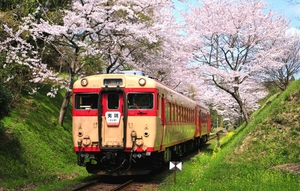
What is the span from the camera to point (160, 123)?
459 inches

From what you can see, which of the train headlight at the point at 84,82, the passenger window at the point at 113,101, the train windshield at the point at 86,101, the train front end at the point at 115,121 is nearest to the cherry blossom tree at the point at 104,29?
the train headlight at the point at 84,82

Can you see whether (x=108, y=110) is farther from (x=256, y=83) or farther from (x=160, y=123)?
(x=256, y=83)

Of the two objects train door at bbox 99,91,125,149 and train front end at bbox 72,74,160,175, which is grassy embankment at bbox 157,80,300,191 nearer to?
train front end at bbox 72,74,160,175

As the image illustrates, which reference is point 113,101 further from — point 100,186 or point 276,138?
point 276,138

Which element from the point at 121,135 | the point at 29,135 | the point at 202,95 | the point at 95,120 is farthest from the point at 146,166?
the point at 202,95

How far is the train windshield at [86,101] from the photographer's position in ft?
36.7

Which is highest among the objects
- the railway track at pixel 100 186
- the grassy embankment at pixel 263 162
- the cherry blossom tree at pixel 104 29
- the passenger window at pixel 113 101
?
the cherry blossom tree at pixel 104 29

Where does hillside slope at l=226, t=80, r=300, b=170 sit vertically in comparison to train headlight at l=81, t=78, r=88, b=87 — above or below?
below

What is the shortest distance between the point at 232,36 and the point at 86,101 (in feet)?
38.3

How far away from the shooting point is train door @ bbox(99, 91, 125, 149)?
10.9 m

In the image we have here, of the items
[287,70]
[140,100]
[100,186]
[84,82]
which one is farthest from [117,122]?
[287,70]

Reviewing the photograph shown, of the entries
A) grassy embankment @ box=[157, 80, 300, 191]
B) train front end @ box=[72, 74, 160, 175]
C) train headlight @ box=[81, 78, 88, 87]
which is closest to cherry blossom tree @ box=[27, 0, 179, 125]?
train headlight @ box=[81, 78, 88, 87]

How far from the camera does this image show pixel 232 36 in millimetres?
20797

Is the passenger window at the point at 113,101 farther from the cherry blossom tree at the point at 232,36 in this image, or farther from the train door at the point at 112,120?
the cherry blossom tree at the point at 232,36
